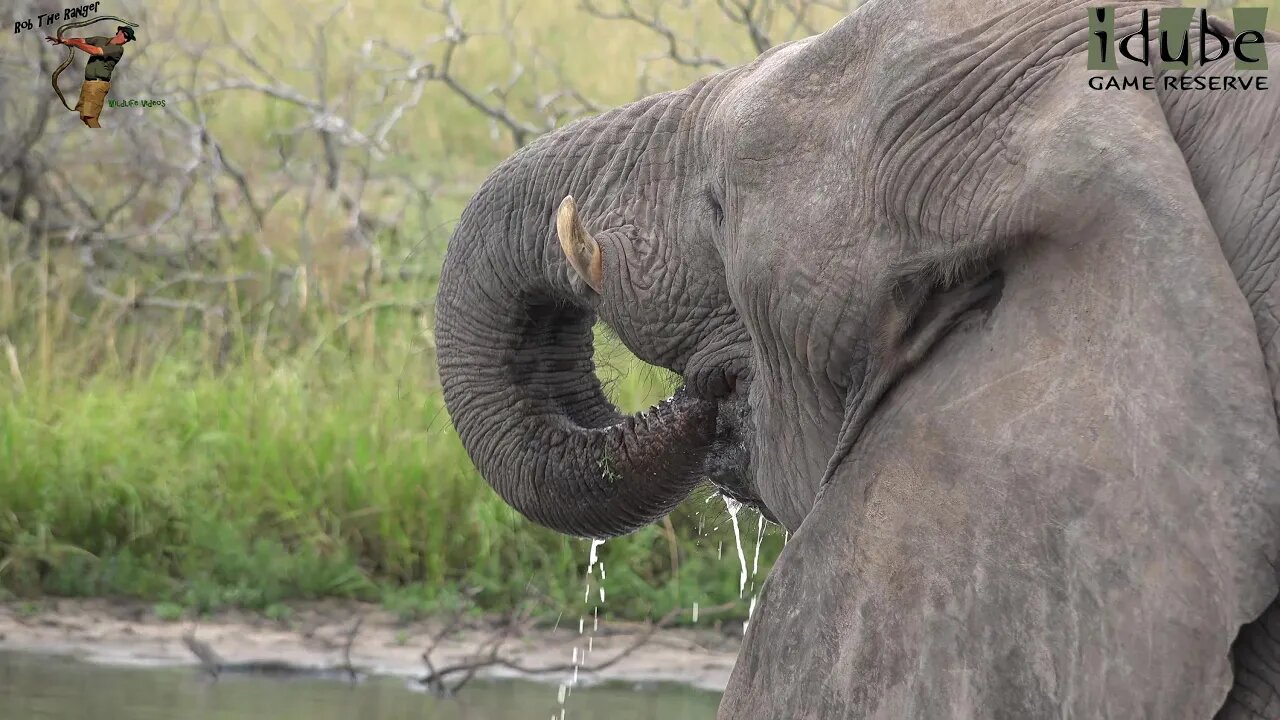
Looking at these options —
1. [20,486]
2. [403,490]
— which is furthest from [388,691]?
[20,486]

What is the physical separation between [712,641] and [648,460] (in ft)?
10.3

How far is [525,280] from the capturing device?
313 cm

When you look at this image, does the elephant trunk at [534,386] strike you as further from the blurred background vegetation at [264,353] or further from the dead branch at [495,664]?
the dead branch at [495,664]

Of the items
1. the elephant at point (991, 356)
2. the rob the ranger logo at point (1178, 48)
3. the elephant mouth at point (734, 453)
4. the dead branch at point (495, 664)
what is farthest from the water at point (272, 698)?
the rob the ranger logo at point (1178, 48)

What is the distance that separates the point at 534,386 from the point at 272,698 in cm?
254

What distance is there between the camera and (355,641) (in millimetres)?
5883

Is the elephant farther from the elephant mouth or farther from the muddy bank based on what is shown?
the muddy bank

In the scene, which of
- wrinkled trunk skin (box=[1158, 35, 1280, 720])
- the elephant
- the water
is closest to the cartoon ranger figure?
the water

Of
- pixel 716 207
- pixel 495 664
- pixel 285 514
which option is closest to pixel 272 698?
pixel 495 664

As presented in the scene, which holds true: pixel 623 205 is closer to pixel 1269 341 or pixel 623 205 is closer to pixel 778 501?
pixel 778 501

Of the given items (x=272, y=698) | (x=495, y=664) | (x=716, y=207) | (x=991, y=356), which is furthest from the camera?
(x=495, y=664)

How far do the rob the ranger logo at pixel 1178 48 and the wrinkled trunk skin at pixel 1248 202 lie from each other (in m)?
0.01

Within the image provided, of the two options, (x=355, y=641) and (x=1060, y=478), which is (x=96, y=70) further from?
(x=1060, y=478)

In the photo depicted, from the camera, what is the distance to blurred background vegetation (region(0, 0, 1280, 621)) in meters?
6.19
